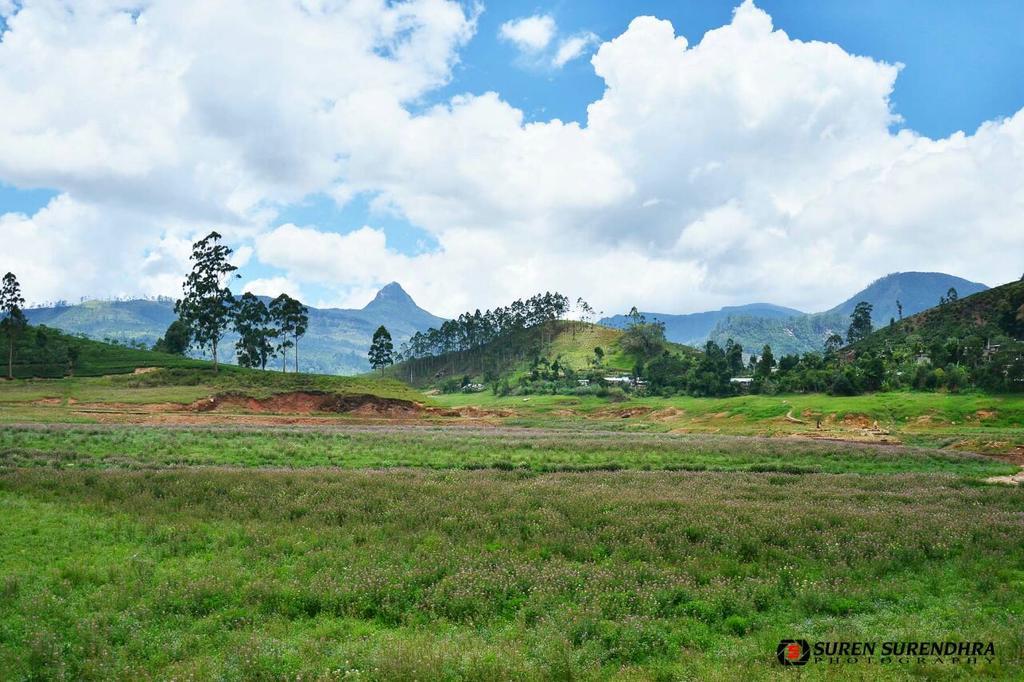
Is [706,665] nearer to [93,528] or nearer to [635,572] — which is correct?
[635,572]

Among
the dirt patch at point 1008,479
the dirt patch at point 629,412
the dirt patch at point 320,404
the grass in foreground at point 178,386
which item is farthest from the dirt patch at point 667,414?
the dirt patch at point 1008,479

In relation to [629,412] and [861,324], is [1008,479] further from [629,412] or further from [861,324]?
[861,324]

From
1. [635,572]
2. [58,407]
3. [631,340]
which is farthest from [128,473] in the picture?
[631,340]

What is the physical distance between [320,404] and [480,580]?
7779cm

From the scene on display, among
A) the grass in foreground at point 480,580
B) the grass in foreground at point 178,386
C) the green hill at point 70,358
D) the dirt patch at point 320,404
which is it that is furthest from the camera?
the green hill at point 70,358

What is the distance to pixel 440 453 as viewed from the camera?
36.8 meters

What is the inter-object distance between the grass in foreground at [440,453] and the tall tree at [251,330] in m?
89.2

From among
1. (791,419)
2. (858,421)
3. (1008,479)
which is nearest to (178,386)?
(791,419)

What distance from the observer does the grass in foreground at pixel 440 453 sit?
30.3 meters

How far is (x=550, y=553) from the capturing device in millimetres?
14297

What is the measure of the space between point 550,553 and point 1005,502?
17.4 m

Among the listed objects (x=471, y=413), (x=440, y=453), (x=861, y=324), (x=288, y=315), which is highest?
(x=861, y=324)

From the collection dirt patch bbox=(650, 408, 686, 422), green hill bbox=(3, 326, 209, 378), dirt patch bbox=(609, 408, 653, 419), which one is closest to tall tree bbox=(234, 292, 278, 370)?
green hill bbox=(3, 326, 209, 378)

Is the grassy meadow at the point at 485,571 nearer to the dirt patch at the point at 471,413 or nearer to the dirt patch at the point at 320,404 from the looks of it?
the dirt patch at the point at 320,404
